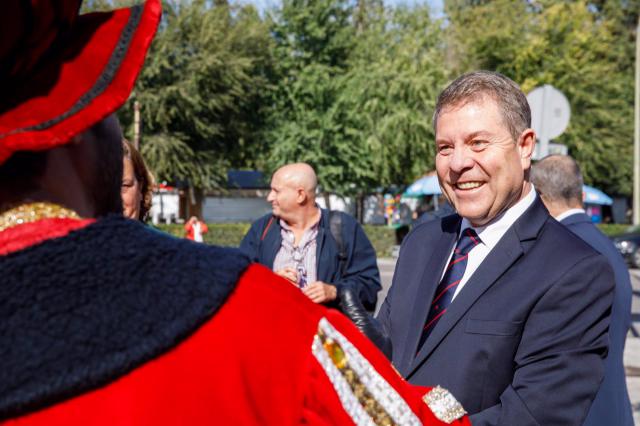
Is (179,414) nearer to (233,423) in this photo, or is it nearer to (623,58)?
(233,423)

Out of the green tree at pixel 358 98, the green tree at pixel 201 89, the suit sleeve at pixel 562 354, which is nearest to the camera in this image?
the suit sleeve at pixel 562 354

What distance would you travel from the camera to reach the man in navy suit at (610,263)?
119 inches

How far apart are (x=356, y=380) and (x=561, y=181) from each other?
3.71 metres

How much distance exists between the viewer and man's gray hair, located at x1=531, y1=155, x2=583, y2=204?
176 inches

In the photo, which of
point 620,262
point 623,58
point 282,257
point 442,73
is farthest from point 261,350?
point 623,58

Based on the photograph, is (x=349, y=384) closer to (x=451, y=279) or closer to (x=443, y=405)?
(x=443, y=405)

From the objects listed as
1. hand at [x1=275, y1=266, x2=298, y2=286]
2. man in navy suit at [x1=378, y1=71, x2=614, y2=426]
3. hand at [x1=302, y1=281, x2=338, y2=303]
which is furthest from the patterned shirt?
man in navy suit at [x1=378, y1=71, x2=614, y2=426]

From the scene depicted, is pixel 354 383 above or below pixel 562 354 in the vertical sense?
above

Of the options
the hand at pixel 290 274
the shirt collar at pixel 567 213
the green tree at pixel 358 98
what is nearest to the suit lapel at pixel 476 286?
the shirt collar at pixel 567 213

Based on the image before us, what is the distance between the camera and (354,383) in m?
1.11

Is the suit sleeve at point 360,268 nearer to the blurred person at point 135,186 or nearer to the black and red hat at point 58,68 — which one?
the blurred person at point 135,186

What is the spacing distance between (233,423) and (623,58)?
149 feet

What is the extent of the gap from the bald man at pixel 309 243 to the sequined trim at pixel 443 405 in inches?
147

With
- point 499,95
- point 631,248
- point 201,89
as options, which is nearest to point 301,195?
point 499,95
